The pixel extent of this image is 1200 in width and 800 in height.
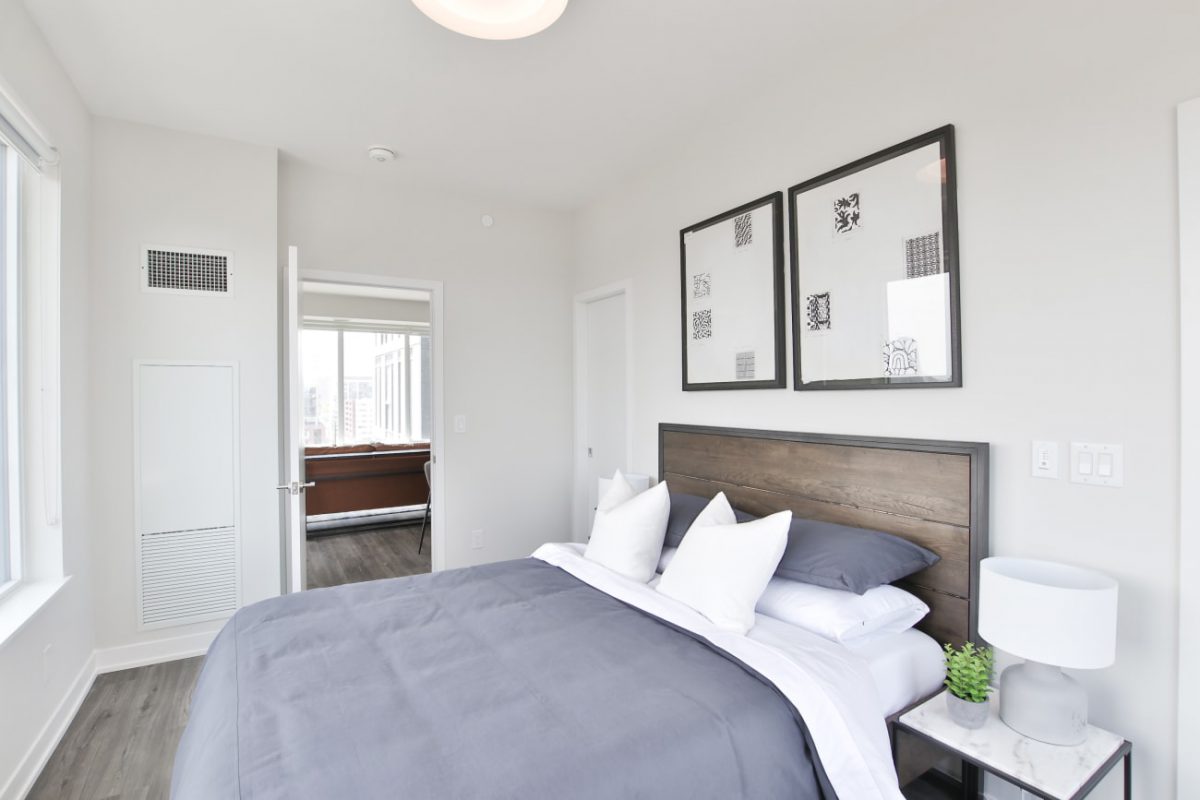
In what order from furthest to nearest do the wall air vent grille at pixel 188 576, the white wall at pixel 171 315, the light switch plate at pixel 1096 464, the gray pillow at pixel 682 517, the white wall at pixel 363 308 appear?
the white wall at pixel 363 308, the wall air vent grille at pixel 188 576, the white wall at pixel 171 315, the gray pillow at pixel 682 517, the light switch plate at pixel 1096 464

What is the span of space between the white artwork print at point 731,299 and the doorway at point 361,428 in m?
1.76

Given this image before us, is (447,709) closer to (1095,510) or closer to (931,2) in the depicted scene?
(1095,510)

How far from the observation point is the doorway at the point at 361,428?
10.1 feet

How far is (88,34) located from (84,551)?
2.23 meters

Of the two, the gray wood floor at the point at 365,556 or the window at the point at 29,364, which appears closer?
the window at the point at 29,364

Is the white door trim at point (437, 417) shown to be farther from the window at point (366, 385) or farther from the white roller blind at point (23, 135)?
the window at point (366, 385)

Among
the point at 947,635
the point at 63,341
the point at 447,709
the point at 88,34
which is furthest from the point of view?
the point at 63,341

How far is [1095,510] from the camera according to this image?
169 cm

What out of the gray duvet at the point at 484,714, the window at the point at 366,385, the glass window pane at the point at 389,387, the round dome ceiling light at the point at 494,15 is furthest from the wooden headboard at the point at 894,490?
the glass window pane at the point at 389,387

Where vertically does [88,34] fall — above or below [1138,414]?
above

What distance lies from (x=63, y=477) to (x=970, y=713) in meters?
3.43

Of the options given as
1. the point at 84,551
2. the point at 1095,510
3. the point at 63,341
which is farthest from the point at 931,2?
the point at 84,551

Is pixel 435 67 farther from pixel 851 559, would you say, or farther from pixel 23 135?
pixel 851 559

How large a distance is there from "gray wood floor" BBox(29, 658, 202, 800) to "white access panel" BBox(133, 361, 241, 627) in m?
0.34
